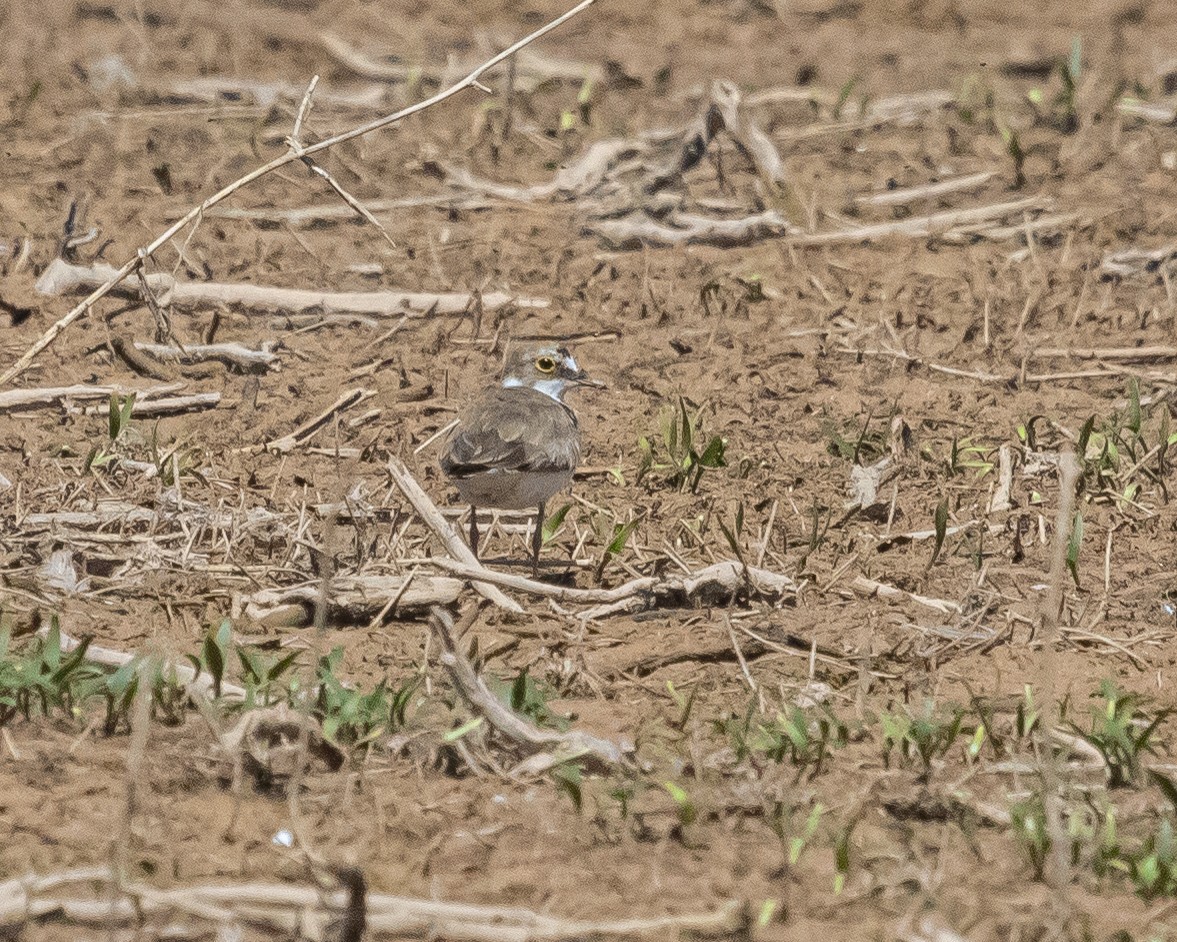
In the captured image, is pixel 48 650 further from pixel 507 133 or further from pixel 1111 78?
pixel 1111 78

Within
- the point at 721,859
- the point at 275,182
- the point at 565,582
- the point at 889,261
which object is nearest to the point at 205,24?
the point at 275,182

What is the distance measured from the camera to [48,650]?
5.70 m

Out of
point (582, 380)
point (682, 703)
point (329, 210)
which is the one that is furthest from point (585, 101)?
point (682, 703)

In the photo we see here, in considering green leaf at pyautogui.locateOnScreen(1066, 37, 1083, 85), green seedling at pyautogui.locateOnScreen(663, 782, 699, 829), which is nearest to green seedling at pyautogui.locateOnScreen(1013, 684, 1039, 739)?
green seedling at pyautogui.locateOnScreen(663, 782, 699, 829)

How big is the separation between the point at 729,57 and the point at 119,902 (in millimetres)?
10185

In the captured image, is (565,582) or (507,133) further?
(507,133)

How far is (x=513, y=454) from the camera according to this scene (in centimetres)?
707

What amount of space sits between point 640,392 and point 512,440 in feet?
5.83

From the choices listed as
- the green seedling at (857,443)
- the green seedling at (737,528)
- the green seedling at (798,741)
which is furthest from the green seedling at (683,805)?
the green seedling at (857,443)

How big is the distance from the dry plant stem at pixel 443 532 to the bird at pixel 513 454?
451mm

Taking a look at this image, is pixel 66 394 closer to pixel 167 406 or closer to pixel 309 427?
pixel 167 406

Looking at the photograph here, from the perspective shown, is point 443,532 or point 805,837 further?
point 443,532

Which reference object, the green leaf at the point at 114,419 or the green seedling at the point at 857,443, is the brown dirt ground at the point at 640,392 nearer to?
the green seedling at the point at 857,443

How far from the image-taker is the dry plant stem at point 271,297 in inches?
368
